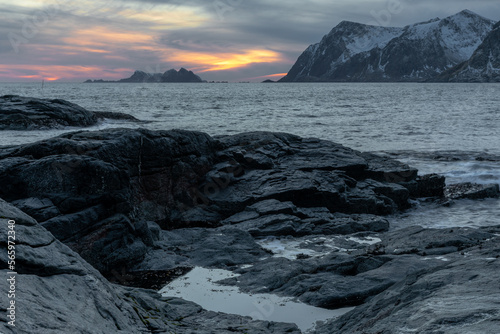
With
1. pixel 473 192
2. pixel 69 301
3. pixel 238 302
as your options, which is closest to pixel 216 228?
pixel 238 302

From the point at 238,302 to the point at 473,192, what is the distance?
46.2 feet

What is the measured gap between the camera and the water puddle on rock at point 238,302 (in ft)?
25.8

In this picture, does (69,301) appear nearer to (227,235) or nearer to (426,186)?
(227,235)

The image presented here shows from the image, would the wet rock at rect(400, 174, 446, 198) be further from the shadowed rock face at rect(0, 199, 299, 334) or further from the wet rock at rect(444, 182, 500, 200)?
the shadowed rock face at rect(0, 199, 299, 334)

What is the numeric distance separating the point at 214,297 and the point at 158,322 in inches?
118

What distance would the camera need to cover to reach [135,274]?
10609 mm

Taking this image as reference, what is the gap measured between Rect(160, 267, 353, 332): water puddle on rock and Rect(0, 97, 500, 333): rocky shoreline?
0.27 metres

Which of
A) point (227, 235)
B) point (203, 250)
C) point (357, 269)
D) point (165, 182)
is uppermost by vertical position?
point (165, 182)

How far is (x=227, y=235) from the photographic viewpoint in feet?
41.9

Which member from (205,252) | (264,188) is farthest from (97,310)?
(264,188)

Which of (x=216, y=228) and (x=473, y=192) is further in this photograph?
(x=473, y=192)

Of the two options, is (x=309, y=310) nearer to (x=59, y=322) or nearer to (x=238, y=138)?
(x=59, y=322)

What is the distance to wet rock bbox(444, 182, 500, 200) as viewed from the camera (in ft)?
61.4

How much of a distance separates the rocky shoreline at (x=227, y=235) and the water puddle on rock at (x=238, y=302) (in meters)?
0.27
